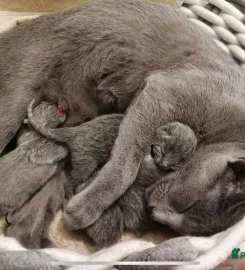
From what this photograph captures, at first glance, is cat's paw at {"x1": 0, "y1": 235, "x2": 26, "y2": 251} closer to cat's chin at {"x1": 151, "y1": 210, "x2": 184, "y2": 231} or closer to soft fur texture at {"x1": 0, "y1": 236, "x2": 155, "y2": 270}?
soft fur texture at {"x1": 0, "y1": 236, "x2": 155, "y2": 270}

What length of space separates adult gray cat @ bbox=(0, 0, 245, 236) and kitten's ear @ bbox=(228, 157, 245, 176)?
0.33ft

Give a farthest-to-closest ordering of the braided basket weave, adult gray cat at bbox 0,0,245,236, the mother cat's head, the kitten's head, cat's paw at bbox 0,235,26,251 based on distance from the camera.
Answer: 1. the braided basket weave
2. the kitten's head
3. adult gray cat at bbox 0,0,245,236
4. the mother cat's head
5. cat's paw at bbox 0,235,26,251

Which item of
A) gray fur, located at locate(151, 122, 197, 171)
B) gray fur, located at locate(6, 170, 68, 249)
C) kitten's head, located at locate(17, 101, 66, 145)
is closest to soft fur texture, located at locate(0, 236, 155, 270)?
gray fur, located at locate(6, 170, 68, 249)

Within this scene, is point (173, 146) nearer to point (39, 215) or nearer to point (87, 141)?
point (87, 141)

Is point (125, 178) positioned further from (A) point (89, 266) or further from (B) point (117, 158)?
(A) point (89, 266)

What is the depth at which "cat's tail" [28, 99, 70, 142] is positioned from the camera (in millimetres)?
1485

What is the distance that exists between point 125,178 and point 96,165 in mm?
138

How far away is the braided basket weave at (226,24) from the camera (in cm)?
177

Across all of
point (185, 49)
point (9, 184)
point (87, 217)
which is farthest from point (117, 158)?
point (185, 49)

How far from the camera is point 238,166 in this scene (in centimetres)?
127

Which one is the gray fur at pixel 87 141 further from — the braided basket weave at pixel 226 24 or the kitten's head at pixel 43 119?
the braided basket weave at pixel 226 24

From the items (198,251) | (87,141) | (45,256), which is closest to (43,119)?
(87,141)

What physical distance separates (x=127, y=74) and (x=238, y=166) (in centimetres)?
50

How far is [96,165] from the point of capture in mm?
1489
